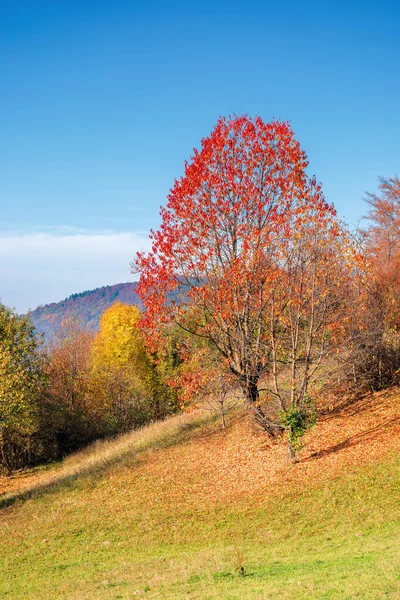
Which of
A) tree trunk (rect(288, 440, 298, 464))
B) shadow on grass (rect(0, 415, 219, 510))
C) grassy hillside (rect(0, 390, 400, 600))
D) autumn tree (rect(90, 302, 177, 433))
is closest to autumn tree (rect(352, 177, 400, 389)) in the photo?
grassy hillside (rect(0, 390, 400, 600))

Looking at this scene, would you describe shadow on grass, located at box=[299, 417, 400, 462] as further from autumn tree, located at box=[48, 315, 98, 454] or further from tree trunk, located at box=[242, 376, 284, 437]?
autumn tree, located at box=[48, 315, 98, 454]

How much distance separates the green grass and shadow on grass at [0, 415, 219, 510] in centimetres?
339

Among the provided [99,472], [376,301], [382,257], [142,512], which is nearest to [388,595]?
[142,512]

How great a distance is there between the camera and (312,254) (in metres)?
17.5

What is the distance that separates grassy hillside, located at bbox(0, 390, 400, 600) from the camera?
400 inches

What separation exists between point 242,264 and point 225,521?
9056 millimetres

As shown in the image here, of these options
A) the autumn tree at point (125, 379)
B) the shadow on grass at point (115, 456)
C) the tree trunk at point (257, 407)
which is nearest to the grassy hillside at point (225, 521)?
the shadow on grass at point (115, 456)

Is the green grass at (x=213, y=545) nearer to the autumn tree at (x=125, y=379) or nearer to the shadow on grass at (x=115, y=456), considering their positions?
the shadow on grass at (x=115, y=456)

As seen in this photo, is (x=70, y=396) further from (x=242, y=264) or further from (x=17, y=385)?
(x=242, y=264)

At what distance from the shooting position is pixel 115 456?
2647 cm

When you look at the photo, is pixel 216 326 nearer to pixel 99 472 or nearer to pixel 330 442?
pixel 330 442

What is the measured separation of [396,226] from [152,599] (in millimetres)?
32338

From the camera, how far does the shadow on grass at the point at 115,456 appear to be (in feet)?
78.1

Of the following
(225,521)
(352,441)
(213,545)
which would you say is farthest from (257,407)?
(213,545)
